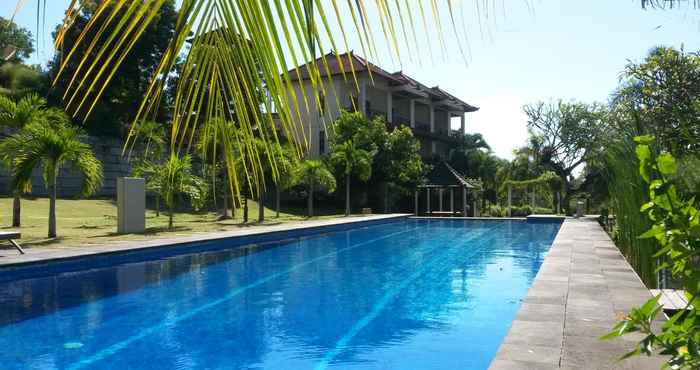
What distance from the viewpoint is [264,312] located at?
738 centimetres

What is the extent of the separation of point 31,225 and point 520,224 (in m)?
19.2

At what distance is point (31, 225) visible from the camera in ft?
48.9

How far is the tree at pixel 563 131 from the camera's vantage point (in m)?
37.5

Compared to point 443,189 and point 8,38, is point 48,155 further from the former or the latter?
point 443,189

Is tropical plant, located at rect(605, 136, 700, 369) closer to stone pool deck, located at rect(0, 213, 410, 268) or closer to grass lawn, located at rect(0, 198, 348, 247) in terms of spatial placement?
stone pool deck, located at rect(0, 213, 410, 268)

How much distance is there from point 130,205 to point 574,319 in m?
12.8

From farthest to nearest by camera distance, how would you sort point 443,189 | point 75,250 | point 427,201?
1. point 443,189
2. point 427,201
3. point 75,250

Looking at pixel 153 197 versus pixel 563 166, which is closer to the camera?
pixel 153 197

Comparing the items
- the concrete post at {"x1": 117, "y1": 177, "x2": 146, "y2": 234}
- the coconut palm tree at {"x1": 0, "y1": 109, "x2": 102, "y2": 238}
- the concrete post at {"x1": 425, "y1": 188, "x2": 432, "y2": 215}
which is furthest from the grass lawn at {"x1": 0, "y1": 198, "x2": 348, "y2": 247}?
the concrete post at {"x1": 425, "y1": 188, "x2": 432, "y2": 215}

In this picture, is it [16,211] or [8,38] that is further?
[16,211]

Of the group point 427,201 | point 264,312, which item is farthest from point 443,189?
point 264,312

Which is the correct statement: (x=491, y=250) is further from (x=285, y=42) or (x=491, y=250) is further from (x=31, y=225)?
(x=285, y=42)

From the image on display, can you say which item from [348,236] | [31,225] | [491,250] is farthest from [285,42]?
[348,236]

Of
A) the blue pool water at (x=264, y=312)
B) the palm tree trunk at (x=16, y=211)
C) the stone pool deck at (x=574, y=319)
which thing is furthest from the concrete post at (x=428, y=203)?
the stone pool deck at (x=574, y=319)
